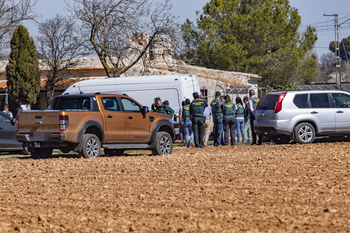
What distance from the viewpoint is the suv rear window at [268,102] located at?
1580 cm

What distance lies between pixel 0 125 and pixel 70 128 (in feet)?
15.2

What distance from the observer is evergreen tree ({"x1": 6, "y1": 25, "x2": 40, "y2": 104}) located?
29188 millimetres

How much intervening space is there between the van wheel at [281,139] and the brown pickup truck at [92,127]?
3.64 m

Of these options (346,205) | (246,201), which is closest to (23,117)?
(246,201)

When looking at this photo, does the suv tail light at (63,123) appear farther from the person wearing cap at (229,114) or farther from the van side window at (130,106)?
the person wearing cap at (229,114)

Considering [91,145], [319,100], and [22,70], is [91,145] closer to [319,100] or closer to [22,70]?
[319,100]

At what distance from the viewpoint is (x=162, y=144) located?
14.7 meters

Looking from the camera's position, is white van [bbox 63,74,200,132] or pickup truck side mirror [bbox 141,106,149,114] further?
white van [bbox 63,74,200,132]

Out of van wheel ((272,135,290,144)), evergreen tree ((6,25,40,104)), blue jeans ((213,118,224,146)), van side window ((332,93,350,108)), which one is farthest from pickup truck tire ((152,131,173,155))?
evergreen tree ((6,25,40,104))

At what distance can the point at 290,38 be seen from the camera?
43.2 m

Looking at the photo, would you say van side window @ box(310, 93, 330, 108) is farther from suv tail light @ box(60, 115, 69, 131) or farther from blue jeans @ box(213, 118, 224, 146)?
suv tail light @ box(60, 115, 69, 131)

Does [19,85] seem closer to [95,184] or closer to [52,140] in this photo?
[52,140]

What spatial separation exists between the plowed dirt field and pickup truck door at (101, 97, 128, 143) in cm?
187

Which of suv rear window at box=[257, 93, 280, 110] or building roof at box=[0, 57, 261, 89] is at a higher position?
building roof at box=[0, 57, 261, 89]
